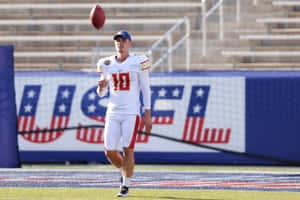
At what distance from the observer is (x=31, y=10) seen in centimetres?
1927

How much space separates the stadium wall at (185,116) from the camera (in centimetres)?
1158

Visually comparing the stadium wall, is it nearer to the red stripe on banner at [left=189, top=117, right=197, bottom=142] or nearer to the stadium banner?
the red stripe on banner at [left=189, top=117, right=197, bottom=142]

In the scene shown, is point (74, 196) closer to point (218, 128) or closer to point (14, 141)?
point (14, 141)

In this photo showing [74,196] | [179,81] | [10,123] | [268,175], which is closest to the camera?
[74,196]

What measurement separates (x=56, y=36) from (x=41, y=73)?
642 cm

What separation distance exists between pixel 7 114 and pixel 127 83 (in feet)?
12.9

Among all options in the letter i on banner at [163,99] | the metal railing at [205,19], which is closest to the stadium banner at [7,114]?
the letter i on banner at [163,99]

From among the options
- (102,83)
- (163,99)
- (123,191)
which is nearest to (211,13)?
(163,99)

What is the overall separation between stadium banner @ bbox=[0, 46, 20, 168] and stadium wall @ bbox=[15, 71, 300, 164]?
0.93 m

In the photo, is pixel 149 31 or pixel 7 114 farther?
pixel 149 31

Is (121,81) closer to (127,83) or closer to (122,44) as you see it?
(127,83)

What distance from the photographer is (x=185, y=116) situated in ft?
38.9

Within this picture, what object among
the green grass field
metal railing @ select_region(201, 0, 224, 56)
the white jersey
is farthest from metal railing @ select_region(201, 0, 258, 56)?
the white jersey

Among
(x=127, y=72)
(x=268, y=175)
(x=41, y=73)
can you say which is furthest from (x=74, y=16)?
(x=127, y=72)
